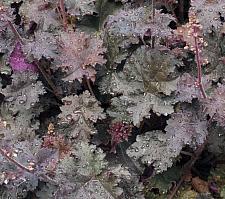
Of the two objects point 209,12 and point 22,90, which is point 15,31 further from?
point 209,12

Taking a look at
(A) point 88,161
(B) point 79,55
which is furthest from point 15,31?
(A) point 88,161

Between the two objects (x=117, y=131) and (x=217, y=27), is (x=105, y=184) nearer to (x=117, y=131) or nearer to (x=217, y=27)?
(x=117, y=131)

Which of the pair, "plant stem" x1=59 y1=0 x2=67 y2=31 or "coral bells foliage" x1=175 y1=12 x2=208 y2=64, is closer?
"coral bells foliage" x1=175 y1=12 x2=208 y2=64

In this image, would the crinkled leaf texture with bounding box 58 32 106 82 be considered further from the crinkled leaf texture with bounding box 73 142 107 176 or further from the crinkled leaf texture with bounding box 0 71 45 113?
the crinkled leaf texture with bounding box 73 142 107 176

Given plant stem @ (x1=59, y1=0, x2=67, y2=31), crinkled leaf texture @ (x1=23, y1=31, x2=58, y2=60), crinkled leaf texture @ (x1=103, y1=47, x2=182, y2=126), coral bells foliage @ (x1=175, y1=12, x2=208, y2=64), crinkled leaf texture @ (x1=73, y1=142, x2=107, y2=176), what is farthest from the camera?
plant stem @ (x1=59, y1=0, x2=67, y2=31)

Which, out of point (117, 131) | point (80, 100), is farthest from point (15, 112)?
point (117, 131)

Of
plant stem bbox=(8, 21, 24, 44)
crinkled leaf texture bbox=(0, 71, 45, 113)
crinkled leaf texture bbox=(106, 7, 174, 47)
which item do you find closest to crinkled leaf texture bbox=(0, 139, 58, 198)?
crinkled leaf texture bbox=(0, 71, 45, 113)
